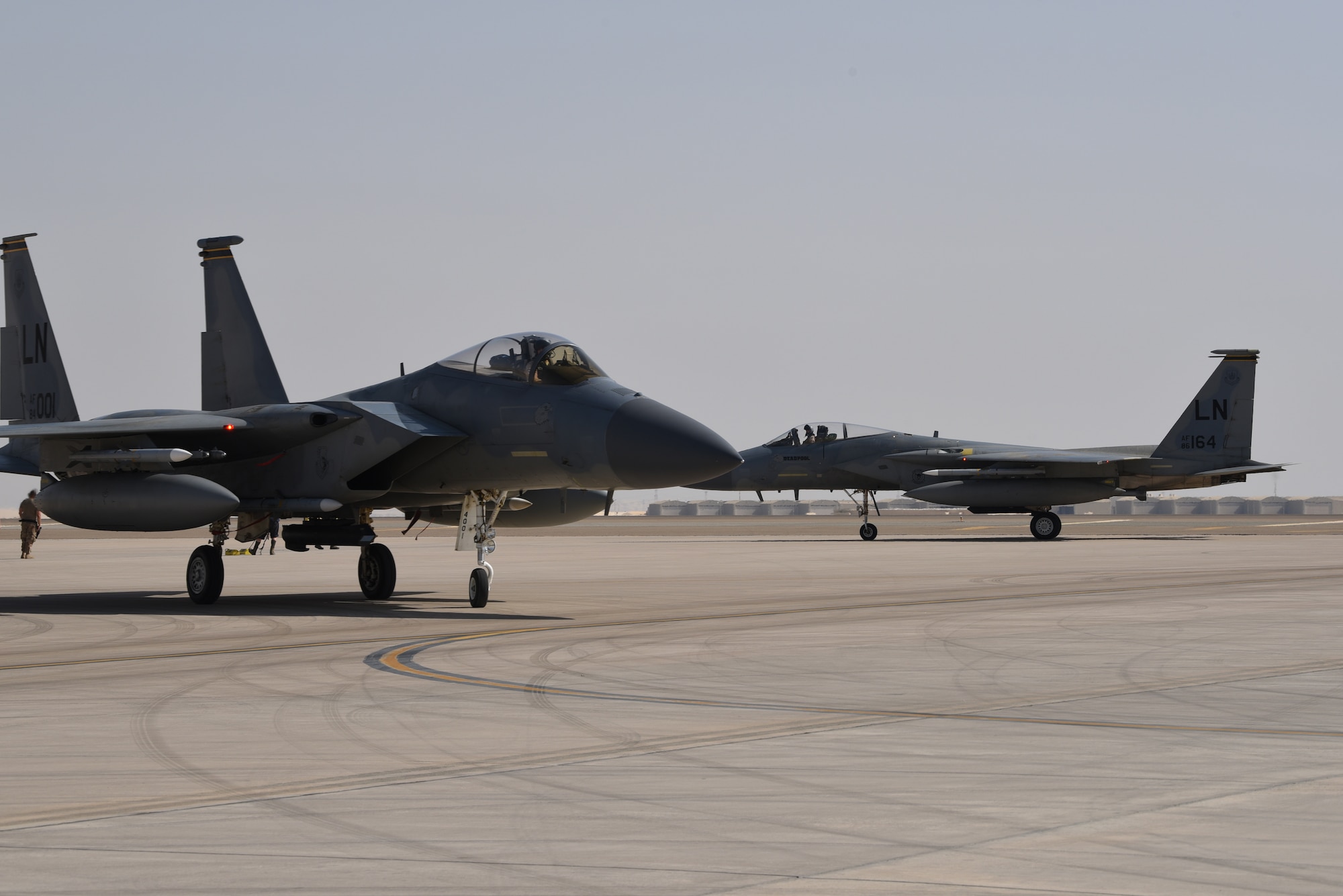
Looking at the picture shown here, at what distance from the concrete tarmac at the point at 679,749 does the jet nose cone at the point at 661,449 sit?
60.8 inches

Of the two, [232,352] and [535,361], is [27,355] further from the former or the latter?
[535,361]

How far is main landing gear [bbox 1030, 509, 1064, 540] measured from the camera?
4228cm

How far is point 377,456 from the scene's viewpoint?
16.9 m

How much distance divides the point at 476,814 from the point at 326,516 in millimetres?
13350

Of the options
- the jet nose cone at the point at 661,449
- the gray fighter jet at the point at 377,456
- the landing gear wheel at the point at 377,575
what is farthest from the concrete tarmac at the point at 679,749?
the landing gear wheel at the point at 377,575

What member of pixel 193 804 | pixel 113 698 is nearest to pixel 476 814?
pixel 193 804

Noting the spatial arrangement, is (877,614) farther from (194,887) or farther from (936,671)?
(194,887)

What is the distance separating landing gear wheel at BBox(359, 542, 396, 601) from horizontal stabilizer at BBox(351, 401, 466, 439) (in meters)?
2.22

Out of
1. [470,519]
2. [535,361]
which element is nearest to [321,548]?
[470,519]

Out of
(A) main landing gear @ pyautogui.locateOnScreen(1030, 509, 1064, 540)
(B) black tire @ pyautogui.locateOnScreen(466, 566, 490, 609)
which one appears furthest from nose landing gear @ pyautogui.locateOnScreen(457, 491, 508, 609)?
(A) main landing gear @ pyautogui.locateOnScreen(1030, 509, 1064, 540)

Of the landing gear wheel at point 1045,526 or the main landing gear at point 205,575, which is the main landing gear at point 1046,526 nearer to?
the landing gear wheel at point 1045,526

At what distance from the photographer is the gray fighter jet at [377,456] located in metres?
15.9

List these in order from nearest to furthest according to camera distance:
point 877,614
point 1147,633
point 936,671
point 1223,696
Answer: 1. point 1223,696
2. point 936,671
3. point 1147,633
4. point 877,614

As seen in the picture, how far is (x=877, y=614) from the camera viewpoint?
15711 millimetres
